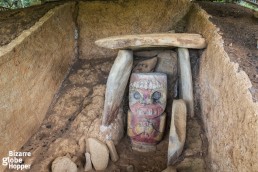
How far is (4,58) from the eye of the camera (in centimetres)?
239

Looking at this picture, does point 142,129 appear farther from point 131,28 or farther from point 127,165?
point 131,28

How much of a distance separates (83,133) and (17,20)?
57.5 inches

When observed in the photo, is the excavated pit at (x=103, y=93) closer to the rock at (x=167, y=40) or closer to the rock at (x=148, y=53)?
the rock at (x=167, y=40)

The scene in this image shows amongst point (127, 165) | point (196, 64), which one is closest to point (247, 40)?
point (196, 64)

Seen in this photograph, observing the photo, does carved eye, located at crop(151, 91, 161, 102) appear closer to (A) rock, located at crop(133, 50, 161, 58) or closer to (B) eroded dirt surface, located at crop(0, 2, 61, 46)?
(A) rock, located at crop(133, 50, 161, 58)

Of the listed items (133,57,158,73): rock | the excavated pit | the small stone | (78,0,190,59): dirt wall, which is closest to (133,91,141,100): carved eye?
(133,57,158,73): rock

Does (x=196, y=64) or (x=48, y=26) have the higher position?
(x=48, y=26)

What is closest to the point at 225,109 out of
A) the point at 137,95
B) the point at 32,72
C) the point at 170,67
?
the point at 137,95

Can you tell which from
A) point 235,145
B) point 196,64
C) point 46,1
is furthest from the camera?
point 46,1

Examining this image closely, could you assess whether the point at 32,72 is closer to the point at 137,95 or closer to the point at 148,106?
the point at 137,95

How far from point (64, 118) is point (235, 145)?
1.91 m

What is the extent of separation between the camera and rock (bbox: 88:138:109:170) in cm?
274

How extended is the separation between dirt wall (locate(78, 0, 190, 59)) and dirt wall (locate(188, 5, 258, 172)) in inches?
22.7

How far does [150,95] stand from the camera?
2844 mm
